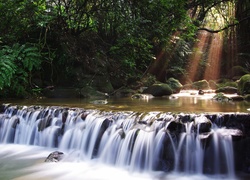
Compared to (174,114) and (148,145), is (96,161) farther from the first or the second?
(174,114)

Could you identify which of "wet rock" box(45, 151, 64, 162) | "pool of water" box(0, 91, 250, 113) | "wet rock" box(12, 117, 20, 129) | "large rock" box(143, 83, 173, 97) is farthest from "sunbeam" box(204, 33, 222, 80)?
"wet rock" box(45, 151, 64, 162)

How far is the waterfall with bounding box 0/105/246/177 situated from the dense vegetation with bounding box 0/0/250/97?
2.88m

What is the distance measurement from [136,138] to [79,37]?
8.42 meters

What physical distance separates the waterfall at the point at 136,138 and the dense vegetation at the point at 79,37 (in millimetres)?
2882

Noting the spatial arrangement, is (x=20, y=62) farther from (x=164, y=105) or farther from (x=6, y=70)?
(x=164, y=105)

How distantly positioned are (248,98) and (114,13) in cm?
617

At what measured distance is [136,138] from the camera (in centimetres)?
632

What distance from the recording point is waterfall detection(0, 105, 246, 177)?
19.0 feet

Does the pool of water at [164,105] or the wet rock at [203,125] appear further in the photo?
the pool of water at [164,105]

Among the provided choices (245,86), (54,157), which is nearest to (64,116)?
(54,157)

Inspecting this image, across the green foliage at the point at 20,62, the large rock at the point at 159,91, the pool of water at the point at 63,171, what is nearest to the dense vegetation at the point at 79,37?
the green foliage at the point at 20,62

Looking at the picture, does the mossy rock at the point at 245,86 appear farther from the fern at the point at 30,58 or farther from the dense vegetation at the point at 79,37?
the fern at the point at 30,58

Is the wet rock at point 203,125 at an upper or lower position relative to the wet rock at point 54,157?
upper

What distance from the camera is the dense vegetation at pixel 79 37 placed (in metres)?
11.1
